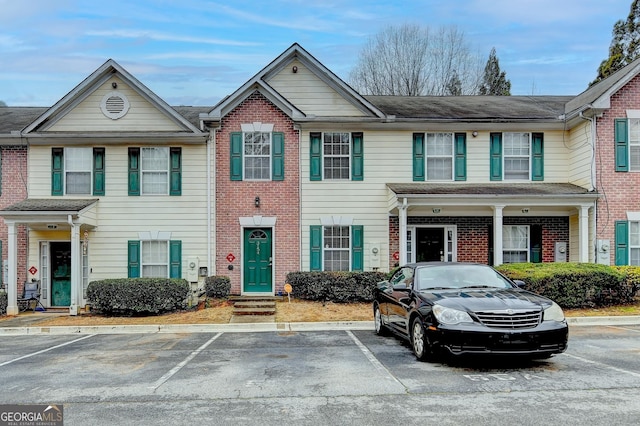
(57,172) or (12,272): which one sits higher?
(57,172)

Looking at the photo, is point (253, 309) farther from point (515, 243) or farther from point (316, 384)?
point (515, 243)

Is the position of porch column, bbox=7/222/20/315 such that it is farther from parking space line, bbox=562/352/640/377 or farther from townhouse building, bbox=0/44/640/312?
parking space line, bbox=562/352/640/377

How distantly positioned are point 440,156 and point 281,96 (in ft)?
17.2

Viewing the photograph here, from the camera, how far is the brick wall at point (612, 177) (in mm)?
16781

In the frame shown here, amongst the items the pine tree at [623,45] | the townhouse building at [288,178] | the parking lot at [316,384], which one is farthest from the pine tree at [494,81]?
the parking lot at [316,384]

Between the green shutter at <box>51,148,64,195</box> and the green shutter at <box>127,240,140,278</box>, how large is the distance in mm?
2651

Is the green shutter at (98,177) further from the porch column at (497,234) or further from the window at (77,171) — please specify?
the porch column at (497,234)

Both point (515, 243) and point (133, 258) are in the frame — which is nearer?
point (133, 258)

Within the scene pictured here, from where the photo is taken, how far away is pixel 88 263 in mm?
17172

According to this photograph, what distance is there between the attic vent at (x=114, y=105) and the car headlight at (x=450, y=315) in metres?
12.8

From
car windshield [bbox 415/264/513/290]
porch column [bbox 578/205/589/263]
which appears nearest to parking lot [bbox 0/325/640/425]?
car windshield [bbox 415/264/513/290]

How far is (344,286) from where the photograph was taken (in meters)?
15.8

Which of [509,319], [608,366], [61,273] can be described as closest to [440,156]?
[608,366]

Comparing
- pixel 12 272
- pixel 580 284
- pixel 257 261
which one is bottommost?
pixel 580 284
